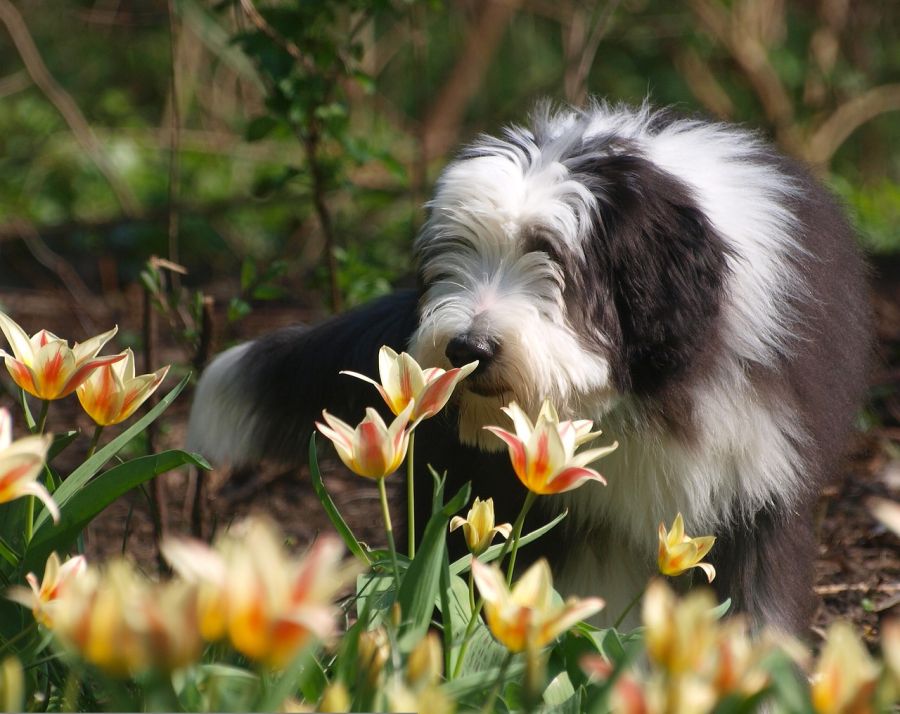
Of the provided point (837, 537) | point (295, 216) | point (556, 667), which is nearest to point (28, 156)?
point (295, 216)

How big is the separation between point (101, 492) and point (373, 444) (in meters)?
0.54

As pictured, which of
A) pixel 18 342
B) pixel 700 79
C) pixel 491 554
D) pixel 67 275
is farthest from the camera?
pixel 700 79

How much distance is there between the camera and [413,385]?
1672 mm

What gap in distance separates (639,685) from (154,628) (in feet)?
1.41

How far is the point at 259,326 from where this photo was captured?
513 cm

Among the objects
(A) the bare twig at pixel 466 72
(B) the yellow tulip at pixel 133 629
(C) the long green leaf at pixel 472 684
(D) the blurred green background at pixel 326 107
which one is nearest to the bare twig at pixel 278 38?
(D) the blurred green background at pixel 326 107

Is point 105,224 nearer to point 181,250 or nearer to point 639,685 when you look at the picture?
point 181,250

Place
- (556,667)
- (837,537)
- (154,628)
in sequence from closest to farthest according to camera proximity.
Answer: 1. (154,628)
2. (556,667)
3. (837,537)

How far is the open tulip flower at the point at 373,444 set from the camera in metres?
1.51

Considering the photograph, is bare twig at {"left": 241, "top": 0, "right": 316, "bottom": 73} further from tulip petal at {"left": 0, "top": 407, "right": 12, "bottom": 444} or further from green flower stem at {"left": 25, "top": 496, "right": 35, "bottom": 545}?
tulip petal at {"left": 0, "top": 407, "right": 12, "bottom": 444}

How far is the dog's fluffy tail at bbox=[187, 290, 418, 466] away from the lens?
9.36 feet

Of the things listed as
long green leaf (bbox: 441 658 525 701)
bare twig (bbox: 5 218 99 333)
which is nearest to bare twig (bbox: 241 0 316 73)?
bare twig (bbox: 5 218 99 333)

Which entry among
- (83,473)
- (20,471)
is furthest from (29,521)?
(20,471)

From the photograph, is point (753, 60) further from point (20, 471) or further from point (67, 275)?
point (20, 471)
